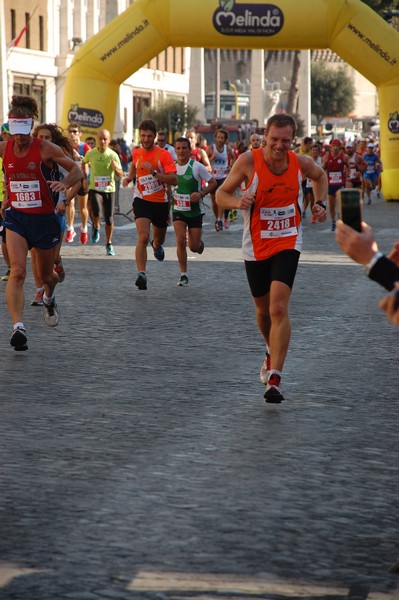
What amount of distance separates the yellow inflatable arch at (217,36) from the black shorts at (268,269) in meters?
19.3

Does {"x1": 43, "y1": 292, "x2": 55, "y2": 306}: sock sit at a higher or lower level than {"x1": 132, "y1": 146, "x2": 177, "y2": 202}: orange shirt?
lower

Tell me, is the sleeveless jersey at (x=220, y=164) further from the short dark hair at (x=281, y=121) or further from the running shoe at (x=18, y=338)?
the short dark hair at (x=281, y=121)

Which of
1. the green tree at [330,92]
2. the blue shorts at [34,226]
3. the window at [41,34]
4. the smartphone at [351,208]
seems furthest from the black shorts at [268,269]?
the green tree at [330,92]

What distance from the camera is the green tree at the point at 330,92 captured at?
11912 centimetres

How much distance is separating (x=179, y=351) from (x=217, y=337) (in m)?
0.81

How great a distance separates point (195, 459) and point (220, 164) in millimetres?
21360

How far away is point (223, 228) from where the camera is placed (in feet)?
82.3

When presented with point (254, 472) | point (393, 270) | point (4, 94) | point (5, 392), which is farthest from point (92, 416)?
→ point (4, 94)

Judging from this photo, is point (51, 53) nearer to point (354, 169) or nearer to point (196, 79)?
point (196, 79)

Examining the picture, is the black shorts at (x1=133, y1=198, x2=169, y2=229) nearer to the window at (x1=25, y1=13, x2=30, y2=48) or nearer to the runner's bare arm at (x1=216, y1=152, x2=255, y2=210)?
the runner's bare arm at (x1=216, y1=152, x2=255, y2=210)

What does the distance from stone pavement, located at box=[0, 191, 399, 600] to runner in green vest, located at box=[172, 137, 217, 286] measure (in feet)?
7.96

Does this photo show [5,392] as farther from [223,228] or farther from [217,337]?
[223,228]

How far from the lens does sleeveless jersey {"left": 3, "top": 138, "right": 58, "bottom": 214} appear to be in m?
10.3

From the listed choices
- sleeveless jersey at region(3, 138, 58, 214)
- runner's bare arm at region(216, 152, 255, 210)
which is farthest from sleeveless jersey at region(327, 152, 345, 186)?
runner's bare arm at region(216, 152, 255, 210)
